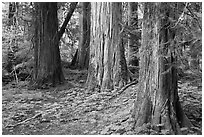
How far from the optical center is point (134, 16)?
36.9 feet

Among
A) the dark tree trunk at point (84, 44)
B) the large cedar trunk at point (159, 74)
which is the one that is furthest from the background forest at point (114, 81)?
the dark tree trunk at point (84, 44)

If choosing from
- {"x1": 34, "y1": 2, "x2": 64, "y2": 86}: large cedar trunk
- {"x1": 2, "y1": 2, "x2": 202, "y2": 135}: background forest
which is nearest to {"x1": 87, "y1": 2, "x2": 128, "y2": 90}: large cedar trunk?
{"x1": 2, "y1": 2, "x2": 202, "y2": 135}: background forest

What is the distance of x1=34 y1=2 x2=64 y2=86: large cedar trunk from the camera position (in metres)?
9.28

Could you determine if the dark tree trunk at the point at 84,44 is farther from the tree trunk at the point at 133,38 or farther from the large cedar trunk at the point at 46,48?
the large cedar trunk at the point at 46,48

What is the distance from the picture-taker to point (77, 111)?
6.49 meters

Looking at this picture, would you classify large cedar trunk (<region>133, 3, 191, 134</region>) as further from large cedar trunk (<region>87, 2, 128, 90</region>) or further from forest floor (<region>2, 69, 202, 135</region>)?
large cedar trunk (<region>87, 2, 128, 90</region>)

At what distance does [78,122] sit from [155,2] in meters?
2.71

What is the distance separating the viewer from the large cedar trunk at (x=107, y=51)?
8.16m

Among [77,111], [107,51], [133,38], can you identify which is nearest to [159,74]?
[77,111]

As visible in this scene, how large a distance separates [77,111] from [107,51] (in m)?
2.29

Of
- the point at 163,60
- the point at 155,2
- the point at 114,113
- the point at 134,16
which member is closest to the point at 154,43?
the point at 163,60

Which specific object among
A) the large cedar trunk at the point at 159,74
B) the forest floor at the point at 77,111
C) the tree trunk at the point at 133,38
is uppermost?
the tree trunk at the point at 133,38

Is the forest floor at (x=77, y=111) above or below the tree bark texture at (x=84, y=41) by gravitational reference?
below

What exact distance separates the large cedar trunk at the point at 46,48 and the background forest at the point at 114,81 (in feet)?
0.10
